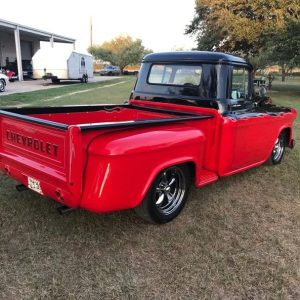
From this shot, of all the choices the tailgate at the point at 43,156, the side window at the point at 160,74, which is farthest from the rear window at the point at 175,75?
the tailgate at the point at 43,156

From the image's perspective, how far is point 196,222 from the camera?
4.03 m

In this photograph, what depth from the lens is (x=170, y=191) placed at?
406 cm

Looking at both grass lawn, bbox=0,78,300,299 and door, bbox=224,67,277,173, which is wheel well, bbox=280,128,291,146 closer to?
door, bbox=224,67,277,173

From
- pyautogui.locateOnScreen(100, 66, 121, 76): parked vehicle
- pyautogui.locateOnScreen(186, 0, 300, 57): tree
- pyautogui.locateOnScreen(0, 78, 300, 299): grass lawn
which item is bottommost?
pyautogui.locateOnScreen(100, 66, 121, 76): parked vehicle

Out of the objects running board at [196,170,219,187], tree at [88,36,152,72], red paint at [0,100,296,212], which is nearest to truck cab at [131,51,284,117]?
red paint at [0,100,296,212]

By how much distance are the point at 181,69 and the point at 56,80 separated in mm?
24337

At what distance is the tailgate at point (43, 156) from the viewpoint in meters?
3.02

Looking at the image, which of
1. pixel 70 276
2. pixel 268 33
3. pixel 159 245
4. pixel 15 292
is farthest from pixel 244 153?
pixel 268 33

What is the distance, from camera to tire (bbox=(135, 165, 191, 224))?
3.66 m

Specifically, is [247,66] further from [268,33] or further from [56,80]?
[56,80]

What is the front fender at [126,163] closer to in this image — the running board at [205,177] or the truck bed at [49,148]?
the truck bed at [49,148]

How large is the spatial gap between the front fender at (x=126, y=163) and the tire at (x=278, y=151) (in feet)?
9.77

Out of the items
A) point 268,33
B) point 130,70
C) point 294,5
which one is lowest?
point 130,70

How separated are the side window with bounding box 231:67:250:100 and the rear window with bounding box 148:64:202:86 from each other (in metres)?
0.48
